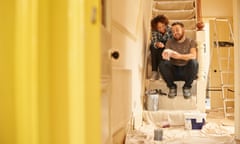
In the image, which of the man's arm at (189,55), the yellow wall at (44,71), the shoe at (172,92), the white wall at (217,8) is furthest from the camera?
the white wall at (217,8)

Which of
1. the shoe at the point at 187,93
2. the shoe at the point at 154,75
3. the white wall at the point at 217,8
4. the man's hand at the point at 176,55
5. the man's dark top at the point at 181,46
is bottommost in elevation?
the shoe at the point at 187,93

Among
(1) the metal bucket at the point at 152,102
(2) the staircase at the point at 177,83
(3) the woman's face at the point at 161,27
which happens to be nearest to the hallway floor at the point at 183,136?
(2) the staircase at the point at 177,83

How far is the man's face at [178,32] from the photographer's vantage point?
4.19 meters

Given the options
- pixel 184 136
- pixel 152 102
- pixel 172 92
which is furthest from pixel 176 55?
pixel 184 136

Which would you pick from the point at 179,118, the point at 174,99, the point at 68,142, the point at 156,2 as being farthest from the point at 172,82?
the point at 68,142

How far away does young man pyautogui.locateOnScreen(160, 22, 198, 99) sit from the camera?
Result: 4.20 meters

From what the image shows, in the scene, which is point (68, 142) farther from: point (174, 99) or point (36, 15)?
point (174, 99)

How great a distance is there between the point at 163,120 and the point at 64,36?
11.5 ft

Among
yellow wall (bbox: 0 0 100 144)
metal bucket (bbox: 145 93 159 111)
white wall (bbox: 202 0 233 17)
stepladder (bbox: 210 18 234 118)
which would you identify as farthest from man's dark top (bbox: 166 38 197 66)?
yellow wall (bbox: 0 0 100 144)

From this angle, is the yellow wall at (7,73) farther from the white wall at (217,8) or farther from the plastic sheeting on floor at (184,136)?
the white wall at (217,8)

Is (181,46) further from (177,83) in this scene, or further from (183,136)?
(183,136)

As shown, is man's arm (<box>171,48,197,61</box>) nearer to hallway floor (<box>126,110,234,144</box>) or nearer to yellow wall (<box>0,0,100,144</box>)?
hallway floor (<box>126,110,234,144</box>)

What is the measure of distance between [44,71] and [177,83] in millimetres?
4010

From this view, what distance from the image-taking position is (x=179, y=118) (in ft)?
12.8
